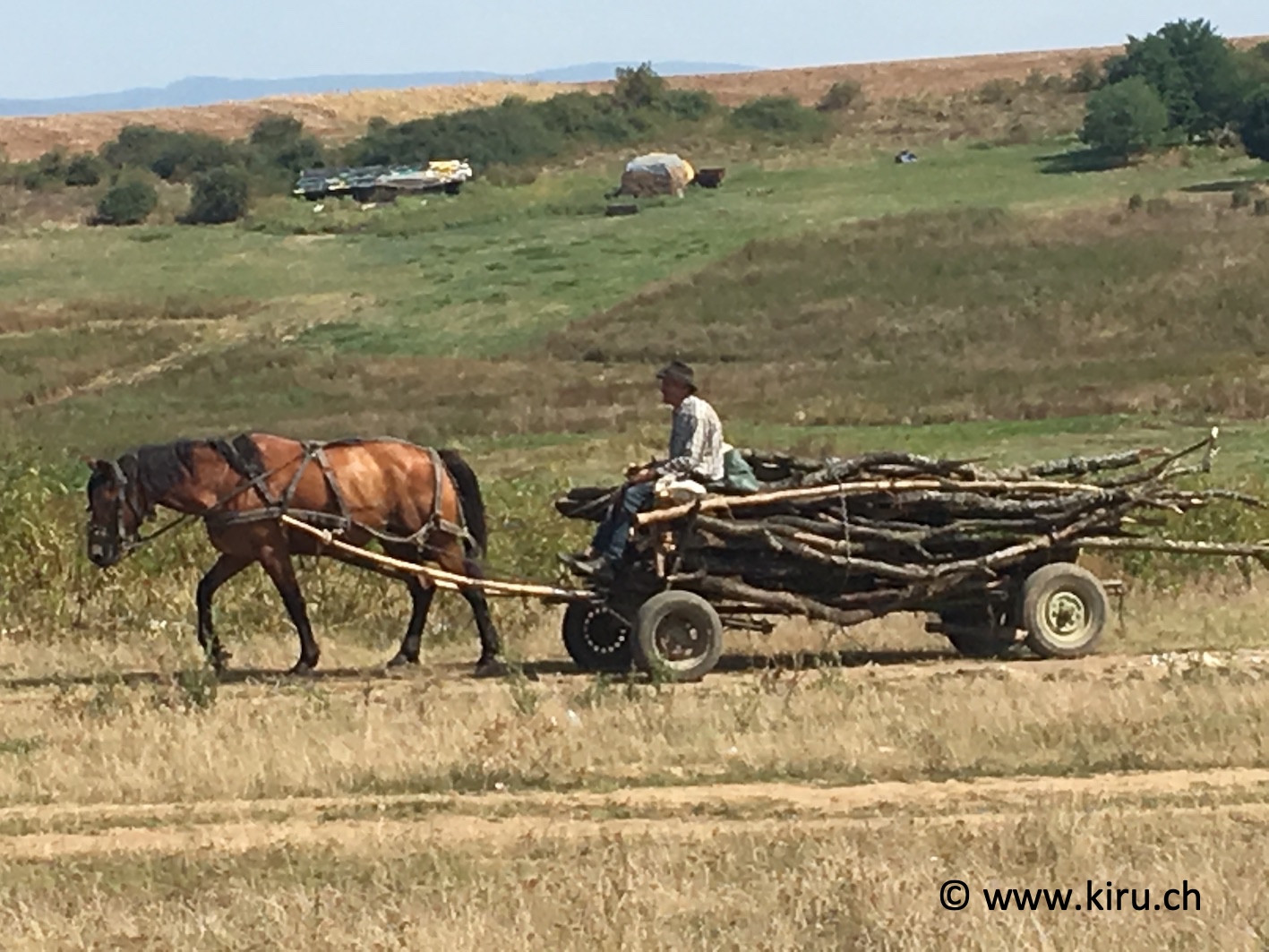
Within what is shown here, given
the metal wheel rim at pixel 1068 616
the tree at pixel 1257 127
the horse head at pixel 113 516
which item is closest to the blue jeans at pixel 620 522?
the metal wheel rim at pixel 1068 616

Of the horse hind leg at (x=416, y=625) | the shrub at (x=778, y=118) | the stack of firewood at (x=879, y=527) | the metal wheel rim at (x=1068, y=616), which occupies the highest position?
the shrub at (x=778, y=118)

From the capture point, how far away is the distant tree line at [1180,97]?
67625mm

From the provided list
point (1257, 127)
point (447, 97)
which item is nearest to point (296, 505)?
point (1257, 127)

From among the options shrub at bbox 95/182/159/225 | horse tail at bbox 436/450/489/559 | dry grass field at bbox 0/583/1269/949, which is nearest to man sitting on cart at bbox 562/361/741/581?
dry grass field at bbox 0/583/1269/949

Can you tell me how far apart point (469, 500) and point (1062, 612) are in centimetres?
394

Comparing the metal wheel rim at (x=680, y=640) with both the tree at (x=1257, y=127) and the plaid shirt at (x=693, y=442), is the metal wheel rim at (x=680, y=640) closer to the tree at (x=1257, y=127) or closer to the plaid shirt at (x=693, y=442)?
the plaid shirt at (x=693, y=442)

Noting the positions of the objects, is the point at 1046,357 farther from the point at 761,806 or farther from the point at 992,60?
the point at 992,60

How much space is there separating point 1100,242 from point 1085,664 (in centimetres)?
3995

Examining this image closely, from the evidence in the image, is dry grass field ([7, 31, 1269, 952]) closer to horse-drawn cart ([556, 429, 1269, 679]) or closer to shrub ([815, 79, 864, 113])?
horse-drawn cart ([556, 429, 1269, 679])

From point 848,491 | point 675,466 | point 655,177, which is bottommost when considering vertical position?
point 655,177

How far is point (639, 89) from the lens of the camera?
99625mm

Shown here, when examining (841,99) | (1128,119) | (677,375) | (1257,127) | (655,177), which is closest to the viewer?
(677,375)

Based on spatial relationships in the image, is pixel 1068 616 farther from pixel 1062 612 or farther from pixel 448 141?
pixel 448 141

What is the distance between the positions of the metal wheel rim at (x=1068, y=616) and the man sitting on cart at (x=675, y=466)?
221 cm
